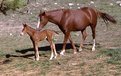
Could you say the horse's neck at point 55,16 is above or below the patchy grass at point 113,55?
above

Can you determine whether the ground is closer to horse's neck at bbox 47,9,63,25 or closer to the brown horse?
the brown horse

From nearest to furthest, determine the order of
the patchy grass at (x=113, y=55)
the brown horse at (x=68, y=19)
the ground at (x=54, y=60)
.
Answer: the ground at (x=54, y=60), the patchy grass at (x=113, y=55), the brown horse at (x=68, y=19)

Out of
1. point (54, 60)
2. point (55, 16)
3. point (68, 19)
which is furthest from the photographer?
point (68, 19)

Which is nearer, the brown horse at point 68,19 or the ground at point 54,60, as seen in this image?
the ground at point 54,60

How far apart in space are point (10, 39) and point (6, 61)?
189 inches

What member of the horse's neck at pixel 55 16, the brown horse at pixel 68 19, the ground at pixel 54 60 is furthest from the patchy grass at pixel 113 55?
the horse's neck at pixel 55 16

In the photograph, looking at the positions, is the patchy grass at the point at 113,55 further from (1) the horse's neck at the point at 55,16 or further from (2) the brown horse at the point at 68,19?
(1) the horse's neck at the point at 55,16

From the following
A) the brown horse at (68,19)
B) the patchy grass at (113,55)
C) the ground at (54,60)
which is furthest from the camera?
the brown horse at (68,19)

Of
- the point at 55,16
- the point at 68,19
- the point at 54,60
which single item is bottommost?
the point at 54,60

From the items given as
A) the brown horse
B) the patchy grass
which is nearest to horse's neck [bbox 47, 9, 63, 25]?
the brown horse

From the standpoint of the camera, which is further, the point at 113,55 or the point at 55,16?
the point at 55,16

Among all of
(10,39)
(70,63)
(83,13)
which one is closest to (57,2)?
(10,39)

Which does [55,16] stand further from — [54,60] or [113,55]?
[113,55]

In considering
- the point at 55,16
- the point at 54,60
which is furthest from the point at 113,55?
the point at 55,16
